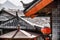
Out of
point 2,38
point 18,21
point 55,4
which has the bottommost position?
point 2,38

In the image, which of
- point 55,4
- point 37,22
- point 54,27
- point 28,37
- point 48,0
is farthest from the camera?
point 37,22

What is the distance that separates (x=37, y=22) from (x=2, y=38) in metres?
2.86

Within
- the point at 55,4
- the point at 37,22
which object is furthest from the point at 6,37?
the point at 55,4

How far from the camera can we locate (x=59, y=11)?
4.23 m

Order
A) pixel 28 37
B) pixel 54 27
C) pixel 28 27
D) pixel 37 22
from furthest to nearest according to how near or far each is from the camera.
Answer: pixel 37 22 < pixel 28 27 < pixel 28 37 < pixel 54 27

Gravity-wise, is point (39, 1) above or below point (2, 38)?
above

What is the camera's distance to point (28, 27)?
854 cm

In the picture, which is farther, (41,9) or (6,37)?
(6,37)

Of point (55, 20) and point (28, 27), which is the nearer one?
point (55, 20)

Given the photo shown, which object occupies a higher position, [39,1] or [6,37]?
[39,1]

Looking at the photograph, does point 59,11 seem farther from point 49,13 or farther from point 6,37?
point 6,37

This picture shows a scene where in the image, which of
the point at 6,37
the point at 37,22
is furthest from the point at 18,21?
the point at 6,37

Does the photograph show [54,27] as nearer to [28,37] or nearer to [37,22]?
[28,37]

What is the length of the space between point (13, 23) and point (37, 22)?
1359 mm
